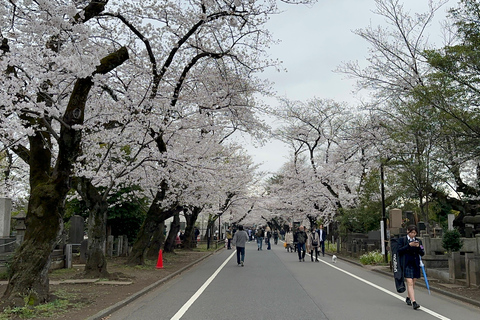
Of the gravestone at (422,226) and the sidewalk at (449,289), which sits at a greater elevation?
the gravestone at (422,226)

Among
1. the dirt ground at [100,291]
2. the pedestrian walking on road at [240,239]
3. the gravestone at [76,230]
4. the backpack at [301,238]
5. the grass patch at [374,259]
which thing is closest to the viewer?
the dirt ground at [100,291]

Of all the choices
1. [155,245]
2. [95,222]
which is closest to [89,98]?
[95,222]

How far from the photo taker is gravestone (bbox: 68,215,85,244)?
20.3 m

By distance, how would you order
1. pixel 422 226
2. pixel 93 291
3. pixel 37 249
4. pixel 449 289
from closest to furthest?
pixel 37 249
pixel 93 291
pixel 449 289
pixel 422 226

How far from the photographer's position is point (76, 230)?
20547 mm

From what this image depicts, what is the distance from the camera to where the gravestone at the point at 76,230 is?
2029 centimetres

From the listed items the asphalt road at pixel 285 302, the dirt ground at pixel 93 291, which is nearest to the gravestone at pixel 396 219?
the asphalt road at pixel 285 302

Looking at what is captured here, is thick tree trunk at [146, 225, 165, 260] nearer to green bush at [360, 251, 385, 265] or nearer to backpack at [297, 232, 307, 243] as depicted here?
backpack at [297, 232, 307, 243]

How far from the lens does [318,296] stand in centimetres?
1061

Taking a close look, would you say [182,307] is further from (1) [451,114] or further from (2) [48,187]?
(1) [451,114]

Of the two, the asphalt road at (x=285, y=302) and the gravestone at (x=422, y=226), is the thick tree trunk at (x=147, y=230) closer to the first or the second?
the asphalt road at (x=285, y=302)

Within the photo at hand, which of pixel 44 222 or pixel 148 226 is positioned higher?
pixel 44 222

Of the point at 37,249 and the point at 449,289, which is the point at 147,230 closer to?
the point at 37,249

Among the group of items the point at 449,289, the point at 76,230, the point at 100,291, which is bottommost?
the point at 449,289
